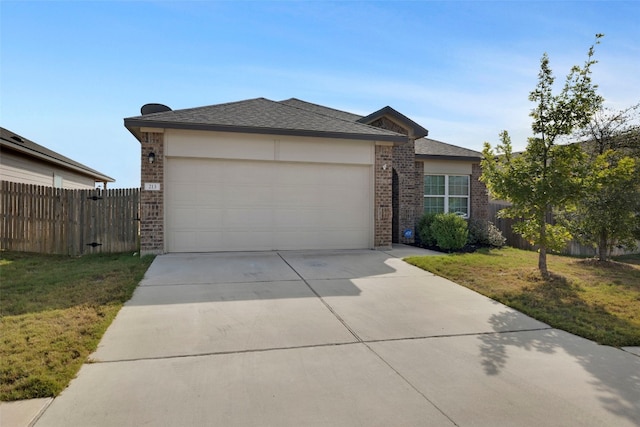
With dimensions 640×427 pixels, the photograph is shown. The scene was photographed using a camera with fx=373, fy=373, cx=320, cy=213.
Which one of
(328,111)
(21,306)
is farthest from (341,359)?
Result: (328,111)

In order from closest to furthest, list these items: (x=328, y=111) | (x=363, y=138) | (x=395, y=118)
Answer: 1. (x=363, y=138)
2. (x=395, y=118)
3. (x=328, y=111)

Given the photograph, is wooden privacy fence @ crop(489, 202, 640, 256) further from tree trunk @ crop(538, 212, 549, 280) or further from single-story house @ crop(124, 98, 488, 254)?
single-story house @ crop(124, 98, 488, 254)

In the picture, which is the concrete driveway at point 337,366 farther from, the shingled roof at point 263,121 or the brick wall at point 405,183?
the brick wall at point 405,183

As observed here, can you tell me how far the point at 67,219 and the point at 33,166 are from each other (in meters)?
5.52

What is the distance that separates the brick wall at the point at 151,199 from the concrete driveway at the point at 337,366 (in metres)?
3.27

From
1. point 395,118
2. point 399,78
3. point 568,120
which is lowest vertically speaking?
point 568,120

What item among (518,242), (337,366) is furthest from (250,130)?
(518,242)

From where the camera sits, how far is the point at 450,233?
11328 millimetres

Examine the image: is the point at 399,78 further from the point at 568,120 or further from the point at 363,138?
the point at 568,120

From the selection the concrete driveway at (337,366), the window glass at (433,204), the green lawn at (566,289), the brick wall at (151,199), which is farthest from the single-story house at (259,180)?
the window glass at (433,204)

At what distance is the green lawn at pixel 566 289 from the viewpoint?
504 centimetres

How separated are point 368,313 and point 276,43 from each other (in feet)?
25.7

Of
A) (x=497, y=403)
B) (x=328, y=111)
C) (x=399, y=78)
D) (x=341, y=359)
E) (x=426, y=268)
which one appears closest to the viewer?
(x=497, y=403)

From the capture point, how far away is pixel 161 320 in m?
4.77
